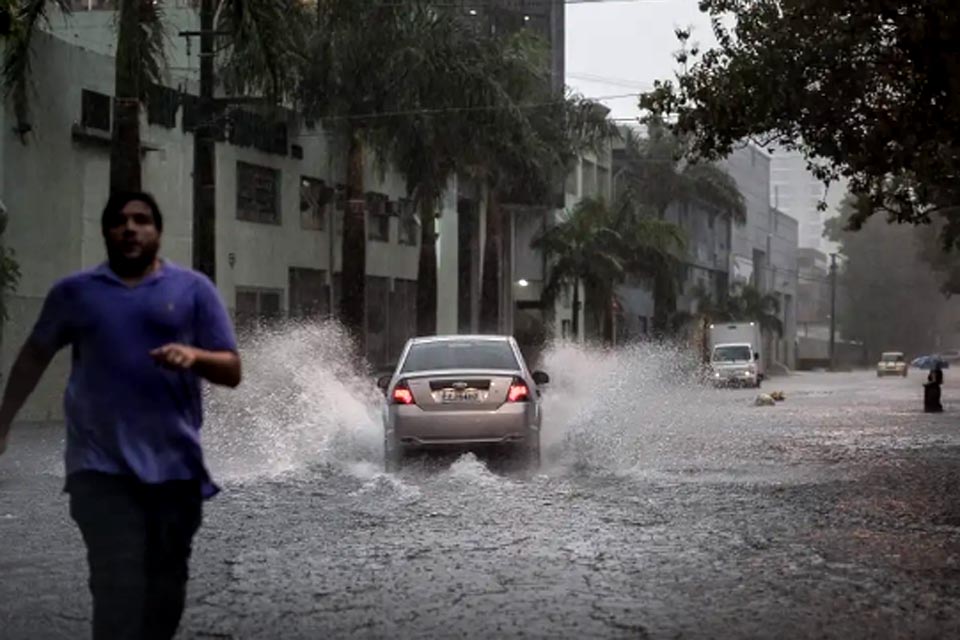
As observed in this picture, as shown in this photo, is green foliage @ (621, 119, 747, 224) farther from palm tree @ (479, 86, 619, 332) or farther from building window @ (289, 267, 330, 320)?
building window @ (289, 267, 330, 320)

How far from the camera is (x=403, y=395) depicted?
1841cm

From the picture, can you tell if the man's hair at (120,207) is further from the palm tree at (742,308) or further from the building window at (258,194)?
the palm tree at (742,308)

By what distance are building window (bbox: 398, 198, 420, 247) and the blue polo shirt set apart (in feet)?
156

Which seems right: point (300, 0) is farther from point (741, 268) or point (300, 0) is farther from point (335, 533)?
point (741, 268)

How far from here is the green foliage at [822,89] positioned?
20.8 m

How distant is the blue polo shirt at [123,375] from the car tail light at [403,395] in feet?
40.3

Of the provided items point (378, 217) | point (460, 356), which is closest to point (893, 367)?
point (378, 217)

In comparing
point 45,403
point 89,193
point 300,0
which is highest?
point 300,0

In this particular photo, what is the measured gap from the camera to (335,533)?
518 inches

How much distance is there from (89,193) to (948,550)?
88.9ft

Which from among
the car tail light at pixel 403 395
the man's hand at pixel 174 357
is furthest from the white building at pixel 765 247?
the man's hand at pixel 174 357

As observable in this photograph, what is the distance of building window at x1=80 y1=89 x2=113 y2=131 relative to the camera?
35.9 metres

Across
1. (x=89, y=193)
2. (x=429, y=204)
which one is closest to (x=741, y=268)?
(x=429, y=204)

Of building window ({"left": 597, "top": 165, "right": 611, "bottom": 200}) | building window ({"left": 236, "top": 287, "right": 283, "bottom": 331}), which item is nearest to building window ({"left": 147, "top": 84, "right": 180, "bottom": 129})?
building window ({"left": 236, "top": 287, "right": 283, "bottom": 331})
